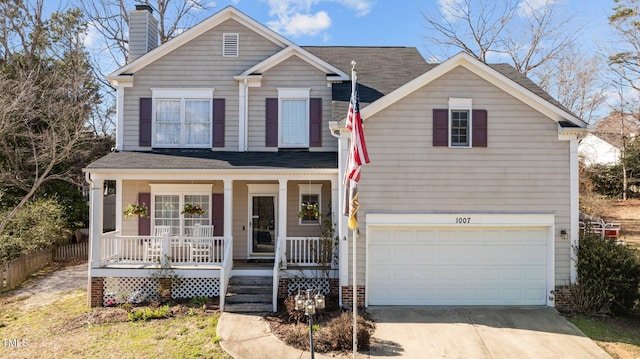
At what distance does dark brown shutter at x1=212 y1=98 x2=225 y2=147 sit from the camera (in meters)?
12.6

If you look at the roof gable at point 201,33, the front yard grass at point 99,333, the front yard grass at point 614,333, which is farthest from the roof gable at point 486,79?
the front yard grass at point 99,333

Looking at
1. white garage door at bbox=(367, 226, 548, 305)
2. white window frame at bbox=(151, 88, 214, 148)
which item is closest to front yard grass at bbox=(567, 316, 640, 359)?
white garage door at bbox=(367, 226, 548, 305)

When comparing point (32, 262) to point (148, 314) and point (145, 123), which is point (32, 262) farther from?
point (148, 314)

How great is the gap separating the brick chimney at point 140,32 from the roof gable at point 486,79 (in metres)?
8.33

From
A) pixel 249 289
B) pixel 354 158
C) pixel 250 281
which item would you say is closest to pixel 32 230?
pixel 250 281

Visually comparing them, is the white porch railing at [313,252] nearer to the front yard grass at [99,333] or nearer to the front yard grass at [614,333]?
the front yard grass at [99,333]

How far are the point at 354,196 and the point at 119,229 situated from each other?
8.30 meters

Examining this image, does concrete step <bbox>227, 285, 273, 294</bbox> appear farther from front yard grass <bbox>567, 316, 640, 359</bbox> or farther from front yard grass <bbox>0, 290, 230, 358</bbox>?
front yard grass <bbox>567, 316, 640, 359</bbox>

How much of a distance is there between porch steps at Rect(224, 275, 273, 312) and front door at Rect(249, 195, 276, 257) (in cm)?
187

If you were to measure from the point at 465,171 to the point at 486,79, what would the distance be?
2.33m

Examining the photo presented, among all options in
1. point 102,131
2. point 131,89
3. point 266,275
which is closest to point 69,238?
point 102,131

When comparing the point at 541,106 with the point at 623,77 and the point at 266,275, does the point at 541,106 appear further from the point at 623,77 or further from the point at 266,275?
the point at 623,77

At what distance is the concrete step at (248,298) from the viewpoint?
33.1 feet

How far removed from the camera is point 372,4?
722 inches
